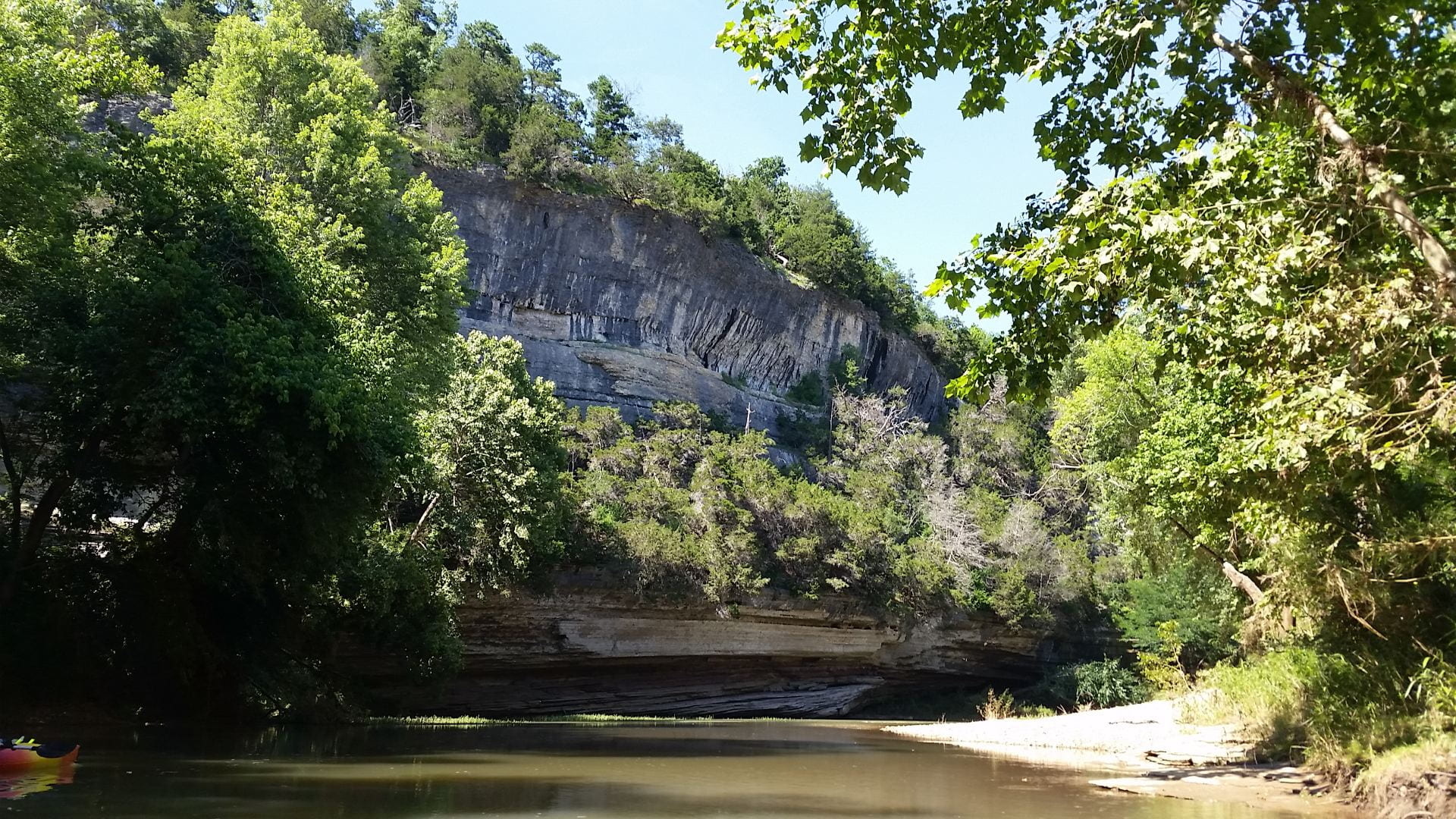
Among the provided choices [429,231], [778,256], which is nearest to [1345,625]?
[429,231]

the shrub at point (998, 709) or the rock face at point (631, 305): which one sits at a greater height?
the rock face at point (631, 305)

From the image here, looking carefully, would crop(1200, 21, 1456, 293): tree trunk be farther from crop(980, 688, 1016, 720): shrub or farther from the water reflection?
crop(980, 688, 1016, 720): shrub

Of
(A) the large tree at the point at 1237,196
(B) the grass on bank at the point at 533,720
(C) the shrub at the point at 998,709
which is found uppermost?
(A) the large tree at the point at 1237,196

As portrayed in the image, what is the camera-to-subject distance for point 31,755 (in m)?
8.52

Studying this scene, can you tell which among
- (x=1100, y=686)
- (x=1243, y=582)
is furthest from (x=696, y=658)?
(x=1243, y=582)

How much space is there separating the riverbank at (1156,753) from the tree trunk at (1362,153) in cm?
587

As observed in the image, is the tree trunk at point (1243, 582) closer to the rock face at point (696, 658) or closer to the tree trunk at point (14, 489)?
the rock face at point (696, 658)

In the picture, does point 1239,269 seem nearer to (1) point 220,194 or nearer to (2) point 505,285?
(1) point 220,194

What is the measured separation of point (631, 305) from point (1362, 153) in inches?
1453

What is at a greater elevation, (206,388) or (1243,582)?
(206,388)

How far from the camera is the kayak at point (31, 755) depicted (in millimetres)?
8430

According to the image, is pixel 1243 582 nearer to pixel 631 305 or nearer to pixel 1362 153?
pixel 1362 153

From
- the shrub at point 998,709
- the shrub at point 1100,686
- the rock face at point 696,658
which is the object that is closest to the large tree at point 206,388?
the rock face at point 696,658

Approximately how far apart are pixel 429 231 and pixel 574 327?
62.2 ft
